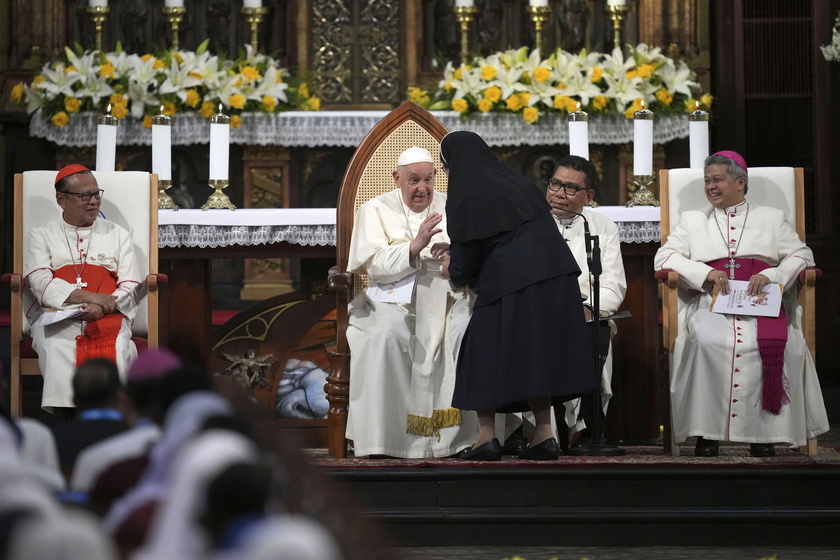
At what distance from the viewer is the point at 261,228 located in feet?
20.5

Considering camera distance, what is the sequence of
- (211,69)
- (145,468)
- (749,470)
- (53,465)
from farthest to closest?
(211,69) → (749,470) → (53,465) → (145,468)

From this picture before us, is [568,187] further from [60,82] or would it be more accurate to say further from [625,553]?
[60,82]

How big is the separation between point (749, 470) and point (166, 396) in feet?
12.6

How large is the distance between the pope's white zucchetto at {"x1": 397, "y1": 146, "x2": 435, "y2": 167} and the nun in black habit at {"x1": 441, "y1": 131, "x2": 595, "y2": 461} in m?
0.52

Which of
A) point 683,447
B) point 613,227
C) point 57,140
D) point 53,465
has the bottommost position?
point 683,447

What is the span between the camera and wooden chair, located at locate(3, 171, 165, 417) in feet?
19.1

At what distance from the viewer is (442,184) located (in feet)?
20.2

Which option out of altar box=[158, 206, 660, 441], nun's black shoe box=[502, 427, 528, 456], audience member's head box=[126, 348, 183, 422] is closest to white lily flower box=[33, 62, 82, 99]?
altar box=[158, 206, 660, 441]

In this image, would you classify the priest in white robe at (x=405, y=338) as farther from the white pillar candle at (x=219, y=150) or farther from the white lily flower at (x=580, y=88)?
the white lily flower at (x=580, y=88)

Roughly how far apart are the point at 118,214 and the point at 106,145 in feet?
2.33

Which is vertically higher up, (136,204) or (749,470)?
(136,204)

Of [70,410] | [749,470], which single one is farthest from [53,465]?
[70,410]

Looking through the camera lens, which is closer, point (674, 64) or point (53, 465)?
point (53, 465)

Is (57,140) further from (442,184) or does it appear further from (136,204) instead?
(442,184)
